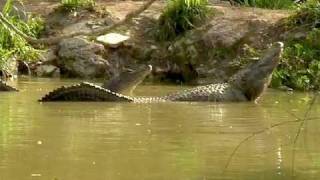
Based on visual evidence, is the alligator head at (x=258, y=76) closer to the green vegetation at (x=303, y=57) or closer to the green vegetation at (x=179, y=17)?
the green vegetation at (x=303, y=57)

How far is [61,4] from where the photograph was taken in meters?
18.5

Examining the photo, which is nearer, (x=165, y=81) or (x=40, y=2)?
(x=165, y=81)

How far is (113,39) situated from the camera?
16.7 meters

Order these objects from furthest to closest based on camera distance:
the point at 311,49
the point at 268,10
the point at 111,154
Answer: the point at 268,10 < the point at 311,49 < the point at 111,154

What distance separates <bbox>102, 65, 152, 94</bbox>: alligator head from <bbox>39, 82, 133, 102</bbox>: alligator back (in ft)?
3.14

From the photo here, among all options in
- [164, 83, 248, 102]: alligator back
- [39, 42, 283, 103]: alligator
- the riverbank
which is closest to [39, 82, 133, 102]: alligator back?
[39, 42, 283, 103]: alligator

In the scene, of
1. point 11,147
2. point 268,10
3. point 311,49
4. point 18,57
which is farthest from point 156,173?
point 268,10

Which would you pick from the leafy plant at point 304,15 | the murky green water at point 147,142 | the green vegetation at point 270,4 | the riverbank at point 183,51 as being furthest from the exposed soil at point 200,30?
the murky green water at point 147,142

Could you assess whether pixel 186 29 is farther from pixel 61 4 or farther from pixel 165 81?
pixel 61 4

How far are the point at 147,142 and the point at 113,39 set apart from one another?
9.72 metres

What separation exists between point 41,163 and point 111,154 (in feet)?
2.01

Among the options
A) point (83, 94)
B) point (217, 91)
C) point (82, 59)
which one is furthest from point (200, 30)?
point (83, 94)

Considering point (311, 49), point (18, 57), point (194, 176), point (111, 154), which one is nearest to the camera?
point (194, 176)

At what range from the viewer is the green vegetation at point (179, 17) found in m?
16.5
